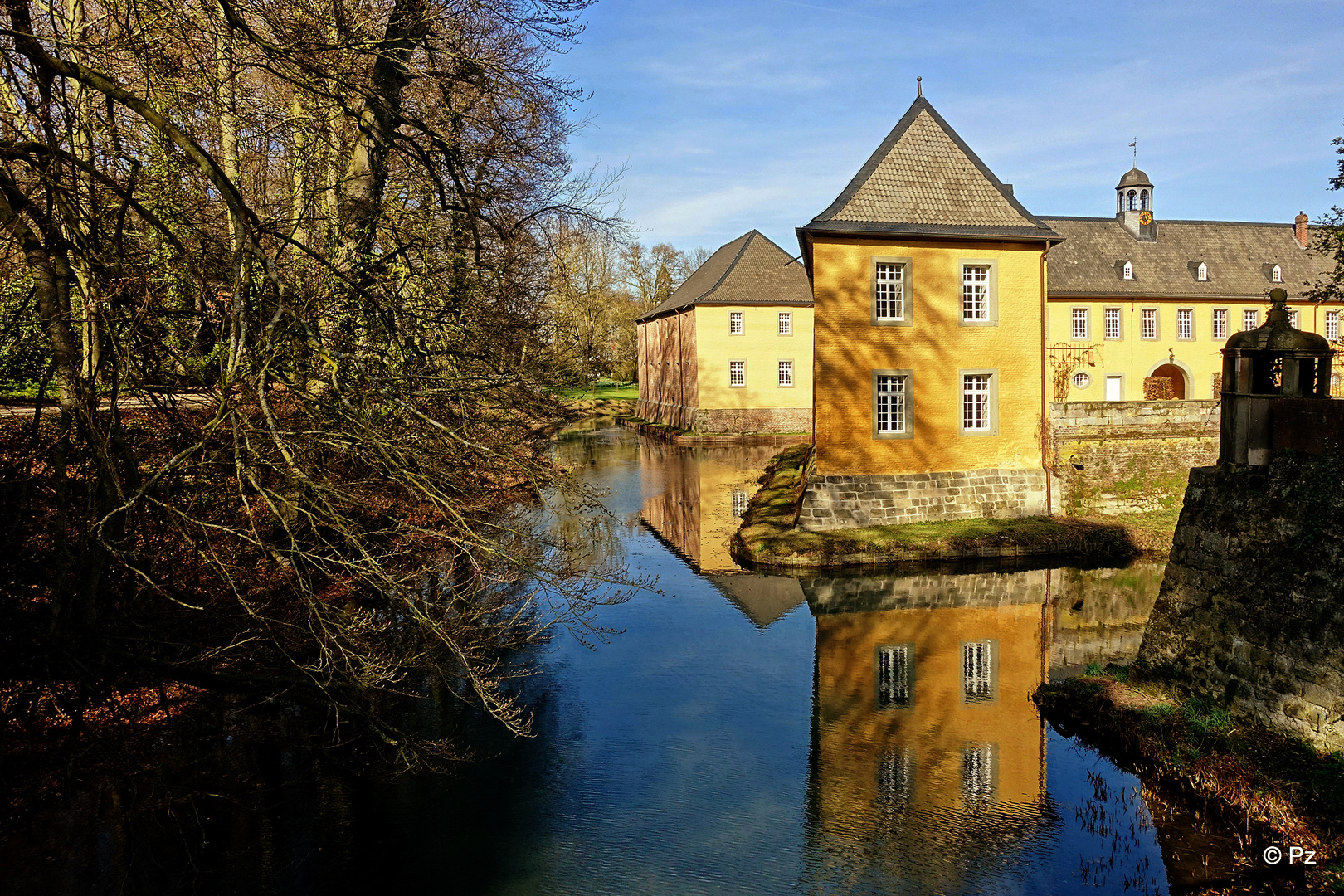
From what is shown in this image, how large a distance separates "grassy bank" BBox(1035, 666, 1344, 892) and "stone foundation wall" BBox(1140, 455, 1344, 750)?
9.4 inches

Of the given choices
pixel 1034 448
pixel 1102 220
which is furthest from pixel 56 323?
pixel 1102 220

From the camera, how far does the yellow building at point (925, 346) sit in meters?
17.8

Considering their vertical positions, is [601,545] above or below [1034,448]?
below

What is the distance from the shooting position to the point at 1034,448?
744 inches

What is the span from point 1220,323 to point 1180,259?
9.13ft

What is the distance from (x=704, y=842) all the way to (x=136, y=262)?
6120mm

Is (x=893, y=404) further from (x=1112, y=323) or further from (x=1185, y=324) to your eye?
(x=1185, y=324)

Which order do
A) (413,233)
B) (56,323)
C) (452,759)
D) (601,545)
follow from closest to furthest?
(56,323) < (452,759) < (413,233) < (601,545)

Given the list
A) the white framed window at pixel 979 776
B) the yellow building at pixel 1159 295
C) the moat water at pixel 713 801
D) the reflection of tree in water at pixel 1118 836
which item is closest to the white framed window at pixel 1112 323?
the yellow building at pixel 1159 295

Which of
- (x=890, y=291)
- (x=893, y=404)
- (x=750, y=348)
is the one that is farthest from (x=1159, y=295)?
(x=893, y=404)

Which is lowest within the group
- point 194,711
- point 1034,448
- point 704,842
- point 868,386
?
point 704,842

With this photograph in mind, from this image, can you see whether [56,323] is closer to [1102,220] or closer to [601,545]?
[601,545]

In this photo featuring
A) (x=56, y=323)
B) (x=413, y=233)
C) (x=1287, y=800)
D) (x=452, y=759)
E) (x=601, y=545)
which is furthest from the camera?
(x=601, y=545)

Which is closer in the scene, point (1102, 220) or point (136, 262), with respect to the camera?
point (136, 262)
